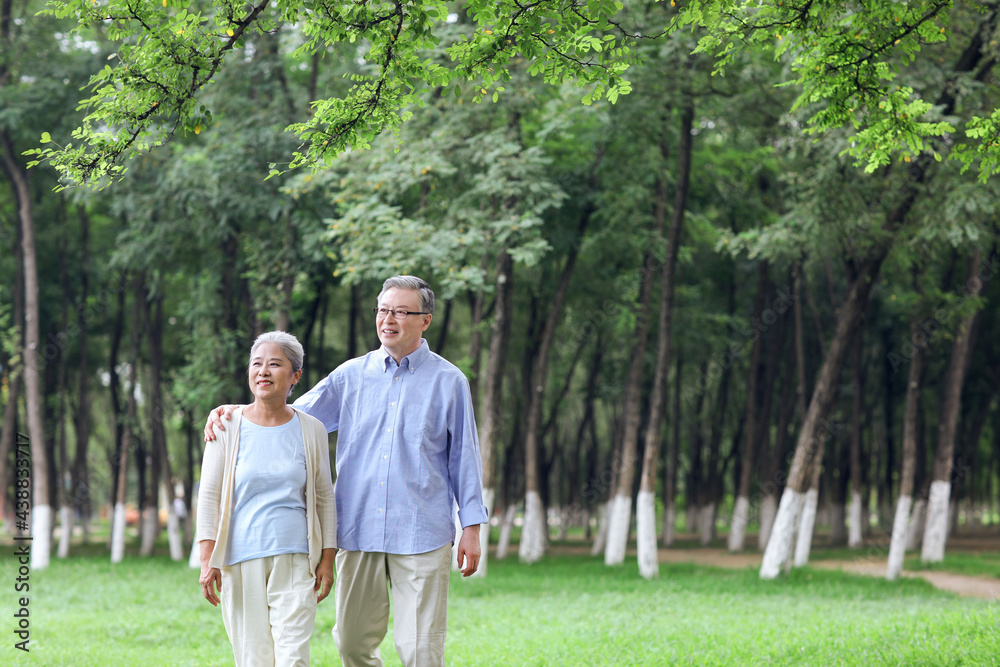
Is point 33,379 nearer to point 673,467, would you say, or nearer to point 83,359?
point 83,359

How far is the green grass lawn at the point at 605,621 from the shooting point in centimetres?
744

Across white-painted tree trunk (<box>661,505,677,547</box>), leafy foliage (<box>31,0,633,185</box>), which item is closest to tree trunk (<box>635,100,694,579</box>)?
white-painted tree trunk (<box>661,505,677,547</box>)

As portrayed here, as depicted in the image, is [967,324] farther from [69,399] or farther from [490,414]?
[69,399]

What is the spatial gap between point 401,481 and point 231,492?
0.74 metres

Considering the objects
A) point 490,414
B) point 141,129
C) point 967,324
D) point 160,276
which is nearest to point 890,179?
point 967,324

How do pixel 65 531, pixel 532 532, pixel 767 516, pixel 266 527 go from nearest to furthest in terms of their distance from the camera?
pixel 266 527 → pixel 532 532 → pixel 767 516 → pixel 65 531

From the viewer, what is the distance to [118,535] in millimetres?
21156

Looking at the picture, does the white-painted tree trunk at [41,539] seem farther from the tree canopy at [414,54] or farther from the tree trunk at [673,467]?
the tree canopy at [414,54]

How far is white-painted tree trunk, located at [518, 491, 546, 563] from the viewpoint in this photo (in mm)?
20281

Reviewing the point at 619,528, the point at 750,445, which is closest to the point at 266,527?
the point at 619,528

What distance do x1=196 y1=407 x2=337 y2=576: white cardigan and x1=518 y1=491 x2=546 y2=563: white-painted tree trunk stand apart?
16.5 meters

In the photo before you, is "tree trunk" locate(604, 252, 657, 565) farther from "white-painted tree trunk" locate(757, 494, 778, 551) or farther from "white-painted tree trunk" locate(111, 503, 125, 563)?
"white-painted tree trunk" locate(111, 503, 125, 563)

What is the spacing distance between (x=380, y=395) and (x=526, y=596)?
1005 centimetres

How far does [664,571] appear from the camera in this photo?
1734 centimetres
